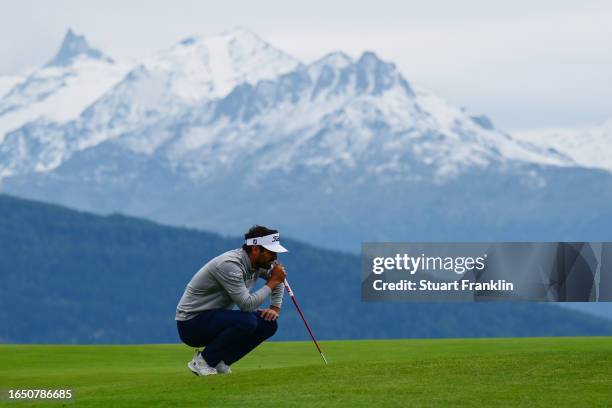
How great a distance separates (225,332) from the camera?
66.8 feet

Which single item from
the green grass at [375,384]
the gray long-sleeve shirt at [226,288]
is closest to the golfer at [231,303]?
the gray long-sleeve shirt at [226,288]

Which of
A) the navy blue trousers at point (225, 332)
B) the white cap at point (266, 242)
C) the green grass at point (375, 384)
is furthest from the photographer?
the navy blue trousers at point (225, 332)

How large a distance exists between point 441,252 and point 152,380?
10.0 metres

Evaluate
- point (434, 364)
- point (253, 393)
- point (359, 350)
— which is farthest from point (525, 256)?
point (253, 393)

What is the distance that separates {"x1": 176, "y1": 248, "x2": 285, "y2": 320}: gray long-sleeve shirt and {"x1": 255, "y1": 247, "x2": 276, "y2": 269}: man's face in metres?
0.17

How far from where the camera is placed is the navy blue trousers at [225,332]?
20266mm

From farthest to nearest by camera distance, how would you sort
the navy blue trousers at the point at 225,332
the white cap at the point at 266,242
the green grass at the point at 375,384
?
the navy blue trousers at the point at 225,332 → the white cap at the point at 266,242 → the green grass at the point at 375,384

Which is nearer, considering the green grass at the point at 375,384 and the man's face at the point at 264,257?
the green grass at the point at 375,384

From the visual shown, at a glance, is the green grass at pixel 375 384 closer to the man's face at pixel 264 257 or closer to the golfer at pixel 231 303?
the golfer at pixel 231 303

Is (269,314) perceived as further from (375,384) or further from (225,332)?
(375,384)

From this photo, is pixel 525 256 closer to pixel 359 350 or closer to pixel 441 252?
pixel 441 252

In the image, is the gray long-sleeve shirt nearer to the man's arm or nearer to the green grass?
the man's arm

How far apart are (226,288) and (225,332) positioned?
2.84 ft

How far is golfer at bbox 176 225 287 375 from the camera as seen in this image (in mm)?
19719
